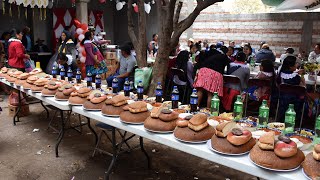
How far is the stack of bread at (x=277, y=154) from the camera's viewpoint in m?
2.12

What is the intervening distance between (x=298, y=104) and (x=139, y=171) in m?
2.90

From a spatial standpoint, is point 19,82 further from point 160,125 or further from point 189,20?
point 160,125

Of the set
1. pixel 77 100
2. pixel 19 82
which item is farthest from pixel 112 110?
pixel 19 82

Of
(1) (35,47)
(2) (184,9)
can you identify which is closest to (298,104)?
(1) (35,47)

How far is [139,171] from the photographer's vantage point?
415cm

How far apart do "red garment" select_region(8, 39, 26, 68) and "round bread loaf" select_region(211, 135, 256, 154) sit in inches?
246

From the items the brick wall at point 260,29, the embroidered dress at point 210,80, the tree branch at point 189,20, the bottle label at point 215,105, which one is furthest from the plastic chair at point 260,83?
the brick wall at point 260,29

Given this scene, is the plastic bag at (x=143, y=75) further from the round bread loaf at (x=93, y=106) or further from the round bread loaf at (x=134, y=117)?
the round bread loaf at (x=134, y=117)

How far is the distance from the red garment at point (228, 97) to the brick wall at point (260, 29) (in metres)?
6.28

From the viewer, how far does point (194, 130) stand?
2.63 m

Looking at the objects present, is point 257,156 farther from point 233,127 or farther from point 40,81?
point 40,81

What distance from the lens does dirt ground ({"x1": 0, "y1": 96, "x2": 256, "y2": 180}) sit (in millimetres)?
4031

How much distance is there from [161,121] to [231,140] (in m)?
0.75

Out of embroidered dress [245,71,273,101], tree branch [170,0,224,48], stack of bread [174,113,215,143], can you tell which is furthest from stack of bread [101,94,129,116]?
embroidered dress [245,71,273,101]
